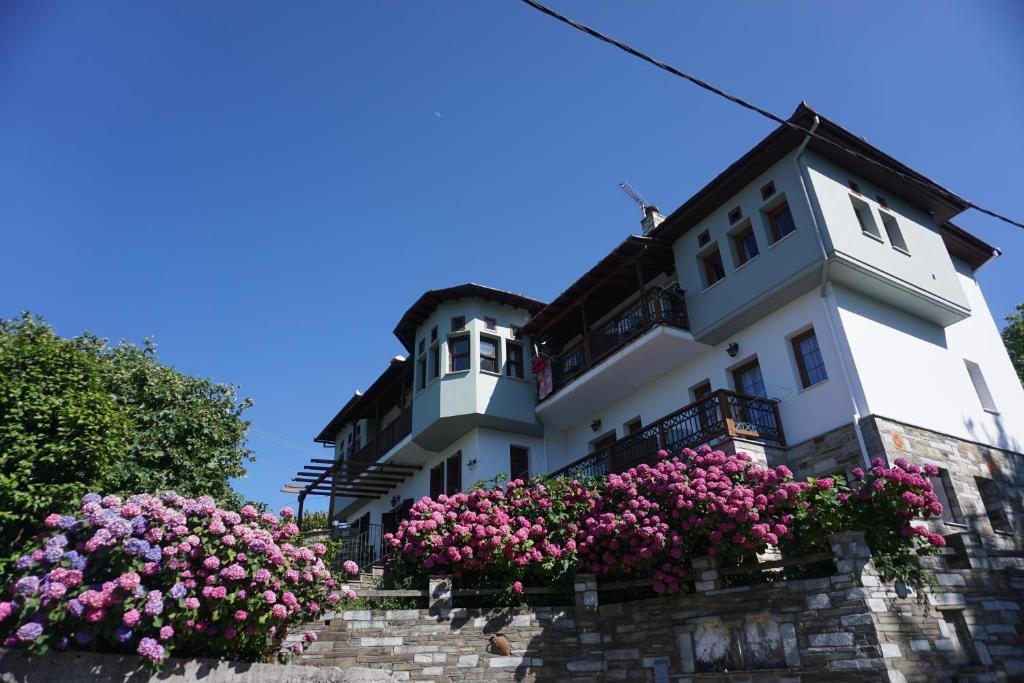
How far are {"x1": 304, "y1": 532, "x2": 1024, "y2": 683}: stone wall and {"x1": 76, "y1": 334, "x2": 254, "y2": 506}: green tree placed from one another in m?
6.58

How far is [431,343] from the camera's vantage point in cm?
2075

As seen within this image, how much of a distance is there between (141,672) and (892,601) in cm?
938

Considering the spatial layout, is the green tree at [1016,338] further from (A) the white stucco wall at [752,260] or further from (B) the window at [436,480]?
(B) the window at [436,480]

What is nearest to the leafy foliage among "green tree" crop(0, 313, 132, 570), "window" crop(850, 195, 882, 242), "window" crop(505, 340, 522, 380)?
"green tree" crop(0, 313, 132, 570)

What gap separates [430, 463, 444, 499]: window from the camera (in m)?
20.7

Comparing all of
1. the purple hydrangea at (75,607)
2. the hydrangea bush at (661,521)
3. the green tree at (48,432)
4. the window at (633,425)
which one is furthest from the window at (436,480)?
the purple hydrangea at (75,607)

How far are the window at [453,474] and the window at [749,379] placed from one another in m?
8.47

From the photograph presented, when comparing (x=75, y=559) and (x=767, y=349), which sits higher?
(x=767, y=349)

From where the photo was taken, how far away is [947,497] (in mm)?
12484

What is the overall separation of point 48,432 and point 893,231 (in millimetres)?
16880

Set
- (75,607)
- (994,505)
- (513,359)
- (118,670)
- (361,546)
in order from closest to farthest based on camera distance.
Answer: (75,607) → (118,670) → (994,505) → (513,359) → (361,546)

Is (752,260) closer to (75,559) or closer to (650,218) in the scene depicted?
(650,218)

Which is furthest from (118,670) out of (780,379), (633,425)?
(633,425)

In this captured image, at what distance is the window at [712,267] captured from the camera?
16.0m
